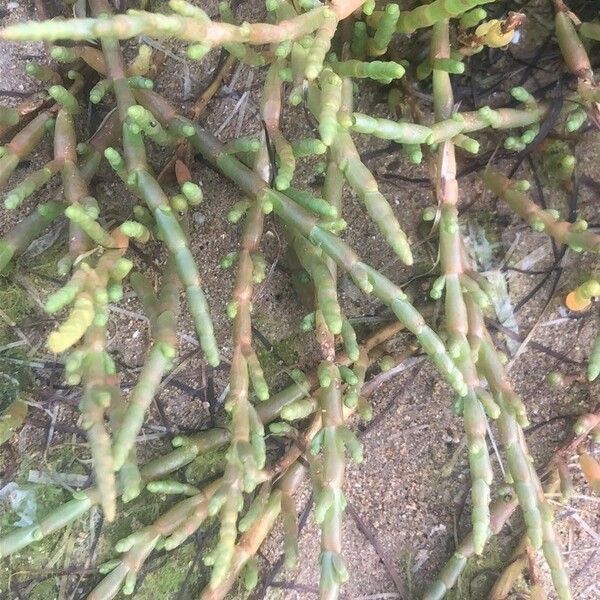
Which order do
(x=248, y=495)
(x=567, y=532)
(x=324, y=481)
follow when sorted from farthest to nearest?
(x=567, y=532) < (x=248, y=495) < (x=324, y=481)

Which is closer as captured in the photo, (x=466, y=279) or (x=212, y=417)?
(x=466, y=279)

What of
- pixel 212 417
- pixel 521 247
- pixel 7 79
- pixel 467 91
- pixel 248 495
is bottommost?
pixel 248 495

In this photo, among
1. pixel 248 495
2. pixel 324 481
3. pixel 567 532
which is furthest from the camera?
pixel 567 532

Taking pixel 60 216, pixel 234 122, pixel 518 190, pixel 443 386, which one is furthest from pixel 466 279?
pixel 60 216

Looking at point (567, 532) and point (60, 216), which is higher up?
point (60, 216)

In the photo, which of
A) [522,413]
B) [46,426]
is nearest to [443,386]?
[522,413]

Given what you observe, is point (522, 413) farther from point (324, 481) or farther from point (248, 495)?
point (248, 495)
